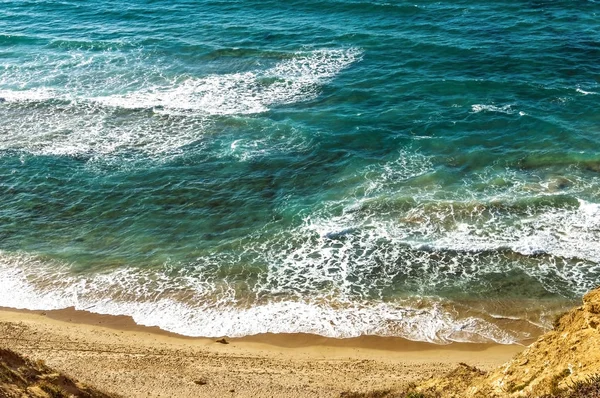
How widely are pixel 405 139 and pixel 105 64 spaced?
28785mm

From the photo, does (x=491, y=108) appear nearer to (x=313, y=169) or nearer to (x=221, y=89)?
(x=313, y=169)

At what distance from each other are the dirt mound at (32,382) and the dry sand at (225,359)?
3.60 m

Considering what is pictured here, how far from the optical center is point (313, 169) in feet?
121

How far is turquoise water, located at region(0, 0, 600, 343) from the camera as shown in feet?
90.3

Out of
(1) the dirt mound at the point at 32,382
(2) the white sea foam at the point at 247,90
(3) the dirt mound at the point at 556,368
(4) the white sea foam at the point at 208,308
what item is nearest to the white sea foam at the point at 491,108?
(2) the white sea foam at the point at 247,90

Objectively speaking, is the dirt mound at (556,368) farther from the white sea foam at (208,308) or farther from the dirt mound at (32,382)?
the dirt mound at (32,382)

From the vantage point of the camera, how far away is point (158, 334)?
85.5 feet

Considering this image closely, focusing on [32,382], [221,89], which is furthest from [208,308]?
[221,89]

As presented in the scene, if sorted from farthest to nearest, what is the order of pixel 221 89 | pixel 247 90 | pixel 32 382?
pixel 221 89, pixel 247 90, pixel 32 382

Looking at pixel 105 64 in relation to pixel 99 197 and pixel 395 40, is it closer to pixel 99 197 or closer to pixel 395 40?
pixel 99 197

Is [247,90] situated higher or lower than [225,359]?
higher

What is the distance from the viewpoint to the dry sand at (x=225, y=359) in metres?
22.2

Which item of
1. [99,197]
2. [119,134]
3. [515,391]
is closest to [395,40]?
[119,134]

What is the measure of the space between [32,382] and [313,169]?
22.8m
